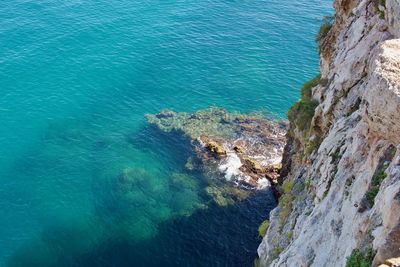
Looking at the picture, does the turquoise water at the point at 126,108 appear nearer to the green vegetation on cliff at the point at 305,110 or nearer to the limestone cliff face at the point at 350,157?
the green vegetation on cliff at the point at 305,110

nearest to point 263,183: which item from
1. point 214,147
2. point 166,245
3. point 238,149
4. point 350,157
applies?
point 238,149

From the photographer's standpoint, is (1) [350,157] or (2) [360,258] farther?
Result: (1) [350,157]

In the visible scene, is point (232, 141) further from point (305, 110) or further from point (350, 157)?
point (350, 157)

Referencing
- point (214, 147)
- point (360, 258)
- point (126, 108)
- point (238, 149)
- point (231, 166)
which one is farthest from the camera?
point (126, 108)

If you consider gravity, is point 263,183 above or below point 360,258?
below

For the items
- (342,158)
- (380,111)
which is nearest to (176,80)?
(342,158)

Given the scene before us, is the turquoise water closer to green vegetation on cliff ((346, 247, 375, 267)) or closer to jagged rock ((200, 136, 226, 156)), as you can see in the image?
jagged rock ((200, 136, 226, 156))

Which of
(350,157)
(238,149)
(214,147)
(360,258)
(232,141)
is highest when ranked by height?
(350,157)

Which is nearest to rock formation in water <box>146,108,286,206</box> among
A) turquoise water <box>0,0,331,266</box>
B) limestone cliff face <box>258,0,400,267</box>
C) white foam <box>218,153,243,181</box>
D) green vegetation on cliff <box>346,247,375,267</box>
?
white foam <box>218,153,243,181</box>
